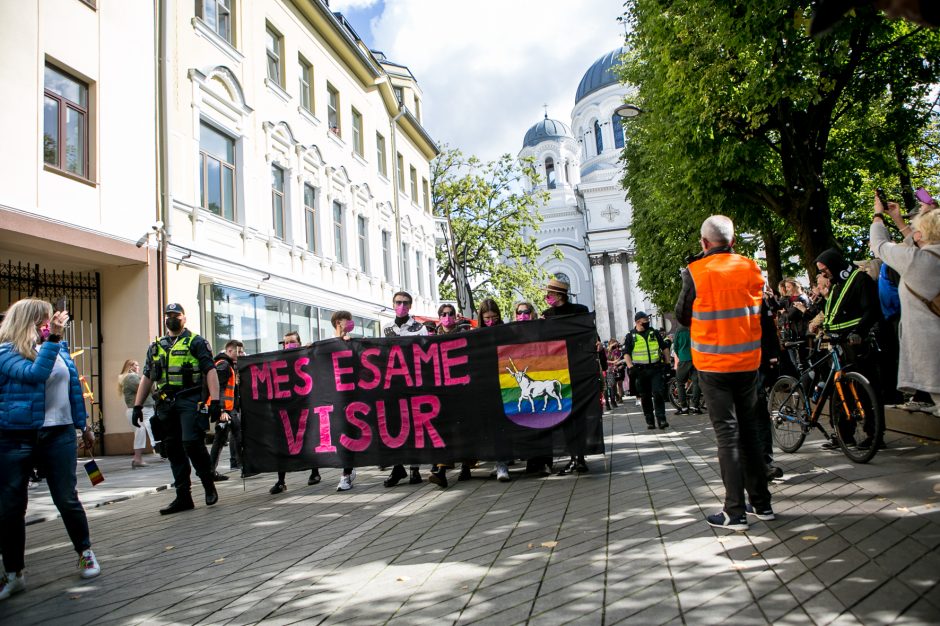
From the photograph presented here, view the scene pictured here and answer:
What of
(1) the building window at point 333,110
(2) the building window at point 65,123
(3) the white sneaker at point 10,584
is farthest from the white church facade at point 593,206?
(3) the white sneaker at point 10,584

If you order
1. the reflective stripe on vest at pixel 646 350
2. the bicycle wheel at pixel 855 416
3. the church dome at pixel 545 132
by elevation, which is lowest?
the bicycle wheel at pixel 855 416

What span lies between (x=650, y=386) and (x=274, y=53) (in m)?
14.0

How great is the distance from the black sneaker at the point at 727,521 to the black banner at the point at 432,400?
271cm

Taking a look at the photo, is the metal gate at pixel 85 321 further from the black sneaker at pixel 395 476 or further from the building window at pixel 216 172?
the black sneaker at pixel 395 476

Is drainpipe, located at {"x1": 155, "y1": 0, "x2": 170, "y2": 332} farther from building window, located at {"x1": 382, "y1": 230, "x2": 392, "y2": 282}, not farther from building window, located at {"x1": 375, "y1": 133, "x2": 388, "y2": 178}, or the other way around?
building window, located at {"x1": 382, "y1": 230, "x2": 392, "y2": 282}

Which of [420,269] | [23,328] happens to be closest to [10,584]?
[23,328]

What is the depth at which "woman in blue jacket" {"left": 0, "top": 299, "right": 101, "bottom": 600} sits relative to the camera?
15.3 feet

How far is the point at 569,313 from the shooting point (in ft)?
27.3

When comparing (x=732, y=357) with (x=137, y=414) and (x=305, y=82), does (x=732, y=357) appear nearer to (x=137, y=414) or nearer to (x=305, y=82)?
(x=137, y=414)

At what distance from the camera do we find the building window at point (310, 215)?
20.6 m

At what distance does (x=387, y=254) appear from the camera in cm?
2822

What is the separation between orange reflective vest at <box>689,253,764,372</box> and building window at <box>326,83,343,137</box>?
65.3 feet

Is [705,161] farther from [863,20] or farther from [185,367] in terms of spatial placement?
[185,367]

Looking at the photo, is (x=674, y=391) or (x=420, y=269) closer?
(x=674, y=391)
